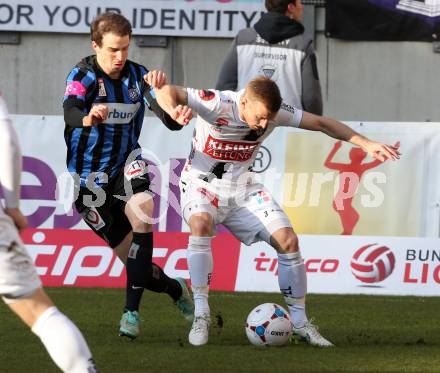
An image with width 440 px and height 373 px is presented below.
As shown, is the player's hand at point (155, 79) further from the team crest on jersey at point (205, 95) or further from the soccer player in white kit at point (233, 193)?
the team crest on jersey at point (205, 95)

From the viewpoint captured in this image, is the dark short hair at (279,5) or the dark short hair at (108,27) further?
the dark short hair at (279,5)

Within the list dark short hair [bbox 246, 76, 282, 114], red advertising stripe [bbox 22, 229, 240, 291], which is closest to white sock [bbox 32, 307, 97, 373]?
dark short hair [bbox 246, 76, 282, 114]

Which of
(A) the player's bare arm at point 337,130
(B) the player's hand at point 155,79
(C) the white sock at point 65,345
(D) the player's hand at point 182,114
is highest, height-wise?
(B) the player's hand at point 155,79

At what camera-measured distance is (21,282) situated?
5074 mm

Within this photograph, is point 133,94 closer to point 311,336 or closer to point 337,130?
point 337,130

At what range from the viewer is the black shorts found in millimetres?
8047

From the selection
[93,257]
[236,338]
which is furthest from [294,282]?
[93,257]

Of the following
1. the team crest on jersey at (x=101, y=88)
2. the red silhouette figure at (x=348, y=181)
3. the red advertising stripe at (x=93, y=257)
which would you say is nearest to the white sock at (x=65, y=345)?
the team crest on jersey at (x=101, y=88)

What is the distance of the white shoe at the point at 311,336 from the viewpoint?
25.0 feet

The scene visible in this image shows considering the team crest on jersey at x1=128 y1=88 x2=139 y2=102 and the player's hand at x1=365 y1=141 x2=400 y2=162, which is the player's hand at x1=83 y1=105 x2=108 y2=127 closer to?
the team crest on jersey at x1=128 y1=88 x2=139 y2=102

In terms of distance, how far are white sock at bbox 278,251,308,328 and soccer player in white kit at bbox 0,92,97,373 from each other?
281 centimetres

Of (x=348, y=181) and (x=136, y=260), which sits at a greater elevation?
(x=348, y=181)

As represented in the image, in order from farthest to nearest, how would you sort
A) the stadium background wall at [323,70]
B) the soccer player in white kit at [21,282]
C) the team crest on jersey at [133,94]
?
the stadium background wall at [323,70], the team crest on jersey at [133,94], the soccer player in white kit at [21,282]

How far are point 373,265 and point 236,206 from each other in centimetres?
339
